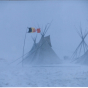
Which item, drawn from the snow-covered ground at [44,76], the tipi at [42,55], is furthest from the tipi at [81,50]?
the tipi at [42,55]

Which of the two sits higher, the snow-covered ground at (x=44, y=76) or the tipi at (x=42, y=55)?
the tipi at (x=42, y=55)

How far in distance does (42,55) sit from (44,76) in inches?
15.8

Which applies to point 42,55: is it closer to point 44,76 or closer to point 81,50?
point 44,76

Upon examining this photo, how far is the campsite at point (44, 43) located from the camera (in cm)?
259

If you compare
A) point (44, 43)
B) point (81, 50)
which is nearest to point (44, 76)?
point (44, 43)

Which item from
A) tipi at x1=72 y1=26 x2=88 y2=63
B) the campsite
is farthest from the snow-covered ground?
tipi at x1=72 y1=26 x2=88 y2=63

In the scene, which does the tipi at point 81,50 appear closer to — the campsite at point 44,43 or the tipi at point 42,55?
the campsite at point 44,43

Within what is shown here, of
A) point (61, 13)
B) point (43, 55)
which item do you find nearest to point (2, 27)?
point (43, 55)

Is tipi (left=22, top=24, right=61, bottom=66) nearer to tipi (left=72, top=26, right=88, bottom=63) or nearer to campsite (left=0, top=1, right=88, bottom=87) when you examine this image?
campsite (left=0, top=1, right=88, bottom=87)

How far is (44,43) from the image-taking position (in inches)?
106

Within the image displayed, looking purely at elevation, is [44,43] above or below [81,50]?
above

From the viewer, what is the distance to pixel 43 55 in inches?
105

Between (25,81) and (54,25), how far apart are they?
121cm

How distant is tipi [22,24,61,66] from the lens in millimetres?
2660
